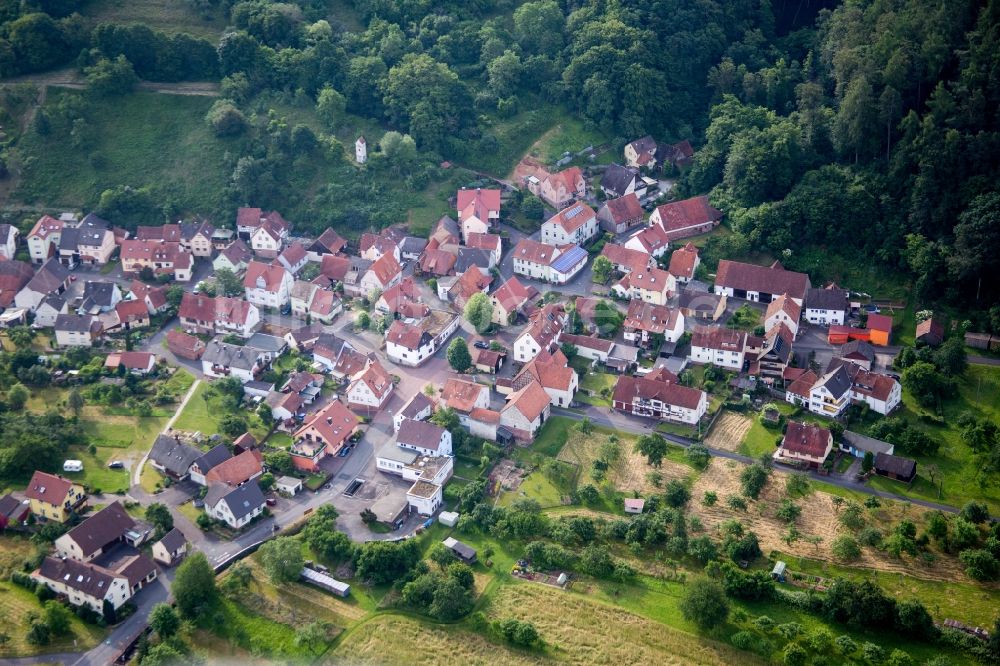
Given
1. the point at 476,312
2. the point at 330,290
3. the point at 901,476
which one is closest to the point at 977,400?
the point at 901,476

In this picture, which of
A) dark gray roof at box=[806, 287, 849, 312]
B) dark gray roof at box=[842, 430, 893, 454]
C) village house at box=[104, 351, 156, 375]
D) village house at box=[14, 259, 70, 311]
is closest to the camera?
dark gray roof at box=[842, 430, 893, 454]

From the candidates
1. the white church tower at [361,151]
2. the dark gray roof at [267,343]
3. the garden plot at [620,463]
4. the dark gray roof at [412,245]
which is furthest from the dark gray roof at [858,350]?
the white church tower at [361,151]

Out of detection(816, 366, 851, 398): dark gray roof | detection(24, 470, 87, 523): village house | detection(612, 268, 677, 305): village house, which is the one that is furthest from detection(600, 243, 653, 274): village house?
detection(24, 470, 87, 523): village house

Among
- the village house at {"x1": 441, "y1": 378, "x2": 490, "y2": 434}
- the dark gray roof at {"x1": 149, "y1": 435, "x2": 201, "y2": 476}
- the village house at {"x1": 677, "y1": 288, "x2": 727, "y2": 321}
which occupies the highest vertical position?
the village house at {"x1": 677, "y1": 288, "x2": 727, "y2": 321}

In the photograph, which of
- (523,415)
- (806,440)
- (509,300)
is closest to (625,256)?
(509,300)

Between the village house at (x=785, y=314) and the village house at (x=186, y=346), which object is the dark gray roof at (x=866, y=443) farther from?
the village house at (x=186, y=346)

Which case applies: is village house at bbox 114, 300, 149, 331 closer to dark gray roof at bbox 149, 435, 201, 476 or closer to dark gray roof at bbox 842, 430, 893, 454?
dark gray roof at bbox 149, 435, 201, 476
